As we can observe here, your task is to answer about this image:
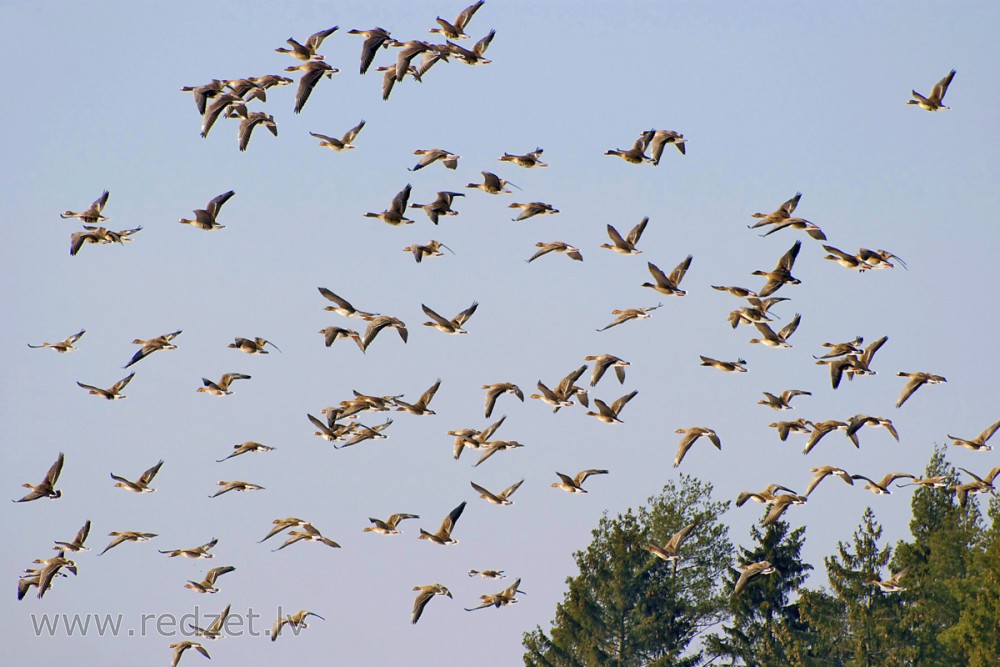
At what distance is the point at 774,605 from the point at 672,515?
7609mm

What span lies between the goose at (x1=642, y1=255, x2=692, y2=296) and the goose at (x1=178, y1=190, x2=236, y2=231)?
1035 cm

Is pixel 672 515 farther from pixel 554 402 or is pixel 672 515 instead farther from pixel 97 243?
pixel 97 243

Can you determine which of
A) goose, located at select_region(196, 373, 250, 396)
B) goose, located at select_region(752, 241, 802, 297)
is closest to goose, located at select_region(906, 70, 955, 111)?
goose, located at select_region(752, 241, 802, 297)

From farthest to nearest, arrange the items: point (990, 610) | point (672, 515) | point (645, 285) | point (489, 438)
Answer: point (672, 515), point (990, 610), point (489, 438), point (645, 285)

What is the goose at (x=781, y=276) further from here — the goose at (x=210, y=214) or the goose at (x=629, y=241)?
the goose at (x=210, y=214)

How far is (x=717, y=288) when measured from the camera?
50219mm

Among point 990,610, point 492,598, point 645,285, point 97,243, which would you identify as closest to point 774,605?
point 990,610

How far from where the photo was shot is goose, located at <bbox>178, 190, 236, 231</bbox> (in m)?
47.8

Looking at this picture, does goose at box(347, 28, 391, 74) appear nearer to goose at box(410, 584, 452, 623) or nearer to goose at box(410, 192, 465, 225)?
goose at box(410, 192, 465, 225)

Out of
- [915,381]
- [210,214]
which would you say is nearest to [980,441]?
[915,381]

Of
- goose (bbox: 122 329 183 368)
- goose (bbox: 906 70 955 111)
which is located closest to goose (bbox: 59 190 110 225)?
goose (bbox: 122 329 183 368)

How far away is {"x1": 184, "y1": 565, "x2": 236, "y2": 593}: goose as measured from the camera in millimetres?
52281

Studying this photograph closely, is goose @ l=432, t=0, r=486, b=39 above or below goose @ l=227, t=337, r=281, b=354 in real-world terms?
above

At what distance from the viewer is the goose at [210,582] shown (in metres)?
52.3
